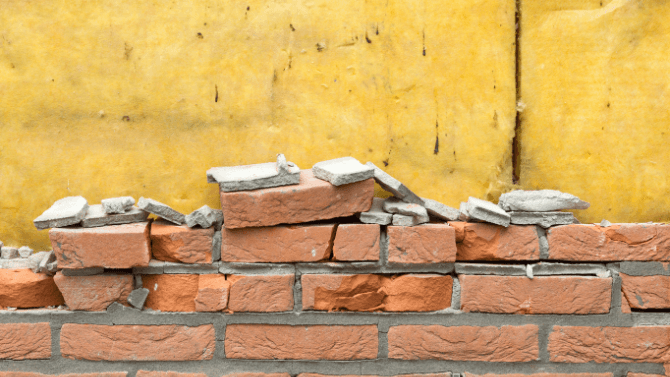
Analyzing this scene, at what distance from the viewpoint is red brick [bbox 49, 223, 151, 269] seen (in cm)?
91

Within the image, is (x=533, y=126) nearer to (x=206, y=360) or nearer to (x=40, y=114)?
(x=206, y=360)

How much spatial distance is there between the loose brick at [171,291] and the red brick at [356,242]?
1.04 feet

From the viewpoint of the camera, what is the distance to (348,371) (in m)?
0.99

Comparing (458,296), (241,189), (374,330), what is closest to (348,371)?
(374,330)

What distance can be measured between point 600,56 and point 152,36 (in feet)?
3.25

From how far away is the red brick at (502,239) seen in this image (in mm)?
955

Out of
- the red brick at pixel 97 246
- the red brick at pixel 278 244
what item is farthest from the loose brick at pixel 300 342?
the red brick at pixel 97 246

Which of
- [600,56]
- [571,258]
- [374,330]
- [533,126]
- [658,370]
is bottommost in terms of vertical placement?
[658,370]

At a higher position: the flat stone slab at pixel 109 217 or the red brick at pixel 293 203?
the red brick at pixel 293 203

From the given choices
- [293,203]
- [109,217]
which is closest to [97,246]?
[109,217]

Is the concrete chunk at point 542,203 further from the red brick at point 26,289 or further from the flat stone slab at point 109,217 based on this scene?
the red brick at point 26,289

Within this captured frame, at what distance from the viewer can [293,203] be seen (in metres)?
0.90

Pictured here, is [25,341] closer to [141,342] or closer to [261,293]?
[141,342]

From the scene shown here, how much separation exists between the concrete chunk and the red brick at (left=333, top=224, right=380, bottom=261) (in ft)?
0.96
